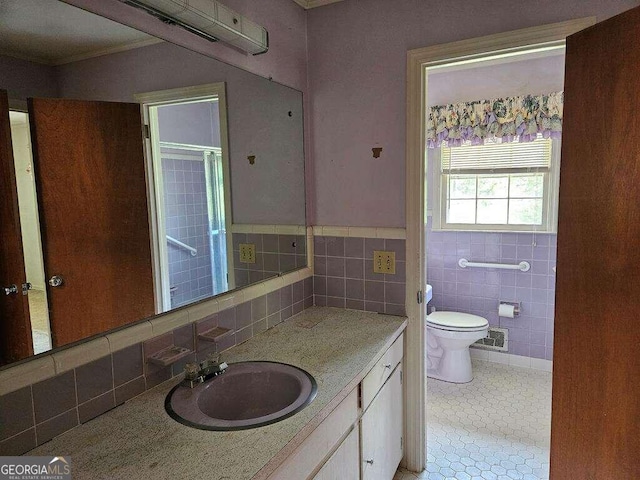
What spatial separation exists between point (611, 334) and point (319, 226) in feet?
4.38

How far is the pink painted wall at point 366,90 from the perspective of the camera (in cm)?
181

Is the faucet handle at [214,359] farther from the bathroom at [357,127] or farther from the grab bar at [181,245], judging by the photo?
A: the grab bar at [181,245]

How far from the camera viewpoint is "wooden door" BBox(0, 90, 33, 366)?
978 mm

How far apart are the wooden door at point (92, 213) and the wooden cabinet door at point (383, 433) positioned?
93 cm

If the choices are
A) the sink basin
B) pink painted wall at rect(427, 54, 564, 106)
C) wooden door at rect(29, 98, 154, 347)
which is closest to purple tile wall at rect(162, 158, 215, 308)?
wooden door at rect(29, 98, 154, 347)

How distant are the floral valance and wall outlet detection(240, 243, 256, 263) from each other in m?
2.19

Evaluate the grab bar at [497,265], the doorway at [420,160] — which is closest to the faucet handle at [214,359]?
the doorway at [420,160]

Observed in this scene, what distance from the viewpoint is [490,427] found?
2523 millimetres

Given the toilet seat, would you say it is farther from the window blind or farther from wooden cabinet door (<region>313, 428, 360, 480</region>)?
wooden cabinet door (<region>313, 428, 360, 480</region>)

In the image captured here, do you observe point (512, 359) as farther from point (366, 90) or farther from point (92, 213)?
point (92, 213)

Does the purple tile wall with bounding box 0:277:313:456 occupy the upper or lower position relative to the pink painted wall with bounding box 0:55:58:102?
lower

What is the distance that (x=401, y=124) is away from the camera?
6.30 ft

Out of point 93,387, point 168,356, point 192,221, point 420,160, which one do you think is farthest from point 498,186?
point 93,387

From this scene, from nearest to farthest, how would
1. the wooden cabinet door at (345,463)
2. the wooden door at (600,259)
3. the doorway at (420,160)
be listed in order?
the wooden cabinet door at (345,463), the wooden door at (600,259), the doorway at (420,160)
